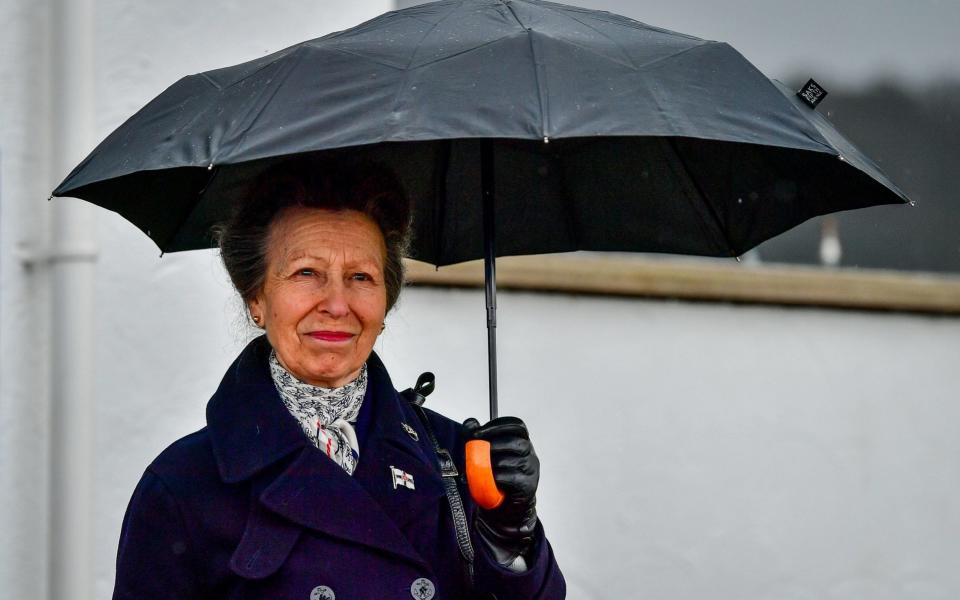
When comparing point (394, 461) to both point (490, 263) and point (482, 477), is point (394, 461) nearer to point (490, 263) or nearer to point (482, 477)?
point (482, 477)

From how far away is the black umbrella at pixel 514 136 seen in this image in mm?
2379

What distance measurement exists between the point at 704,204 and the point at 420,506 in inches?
45.2

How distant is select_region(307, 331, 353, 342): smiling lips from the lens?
2.88m

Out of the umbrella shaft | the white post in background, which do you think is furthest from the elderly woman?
the white post in background

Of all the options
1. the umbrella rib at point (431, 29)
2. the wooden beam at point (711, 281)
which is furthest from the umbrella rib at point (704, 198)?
the wooden beam at point (711, 281)

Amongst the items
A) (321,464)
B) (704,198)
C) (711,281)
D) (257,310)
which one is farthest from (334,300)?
(711,281)

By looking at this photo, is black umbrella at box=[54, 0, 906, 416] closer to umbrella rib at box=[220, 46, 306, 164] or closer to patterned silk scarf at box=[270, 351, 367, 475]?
umbrella rib at box=[220, 46, 306, 164]

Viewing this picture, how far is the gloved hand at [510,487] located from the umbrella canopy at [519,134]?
1.99ft

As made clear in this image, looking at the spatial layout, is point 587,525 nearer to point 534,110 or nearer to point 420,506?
point 420,506

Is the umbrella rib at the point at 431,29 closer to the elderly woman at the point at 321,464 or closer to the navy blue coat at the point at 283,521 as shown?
the elderly woman at the point at 321,464

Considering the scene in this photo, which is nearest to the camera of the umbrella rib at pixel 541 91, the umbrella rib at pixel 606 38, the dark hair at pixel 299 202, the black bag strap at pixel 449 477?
the umbrella rib at pixel 541 91

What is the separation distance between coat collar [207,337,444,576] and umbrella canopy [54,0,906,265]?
54cm

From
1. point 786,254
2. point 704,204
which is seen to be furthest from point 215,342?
point 786,254

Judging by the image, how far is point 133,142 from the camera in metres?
2.72
